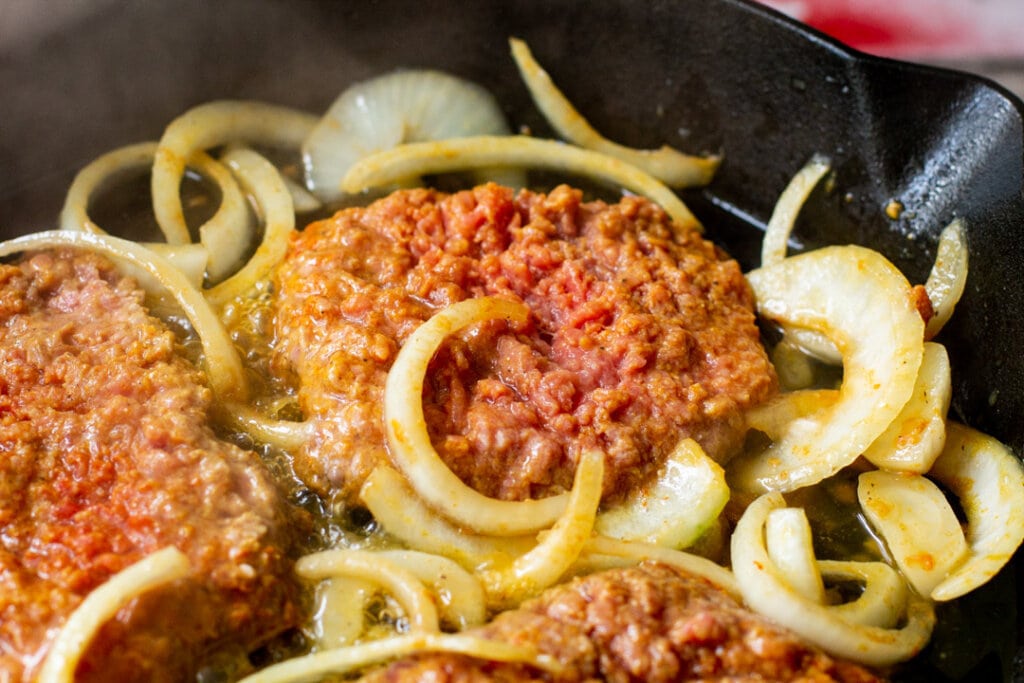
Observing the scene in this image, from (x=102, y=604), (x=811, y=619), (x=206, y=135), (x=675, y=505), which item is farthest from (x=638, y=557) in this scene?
(x=206, y=135)

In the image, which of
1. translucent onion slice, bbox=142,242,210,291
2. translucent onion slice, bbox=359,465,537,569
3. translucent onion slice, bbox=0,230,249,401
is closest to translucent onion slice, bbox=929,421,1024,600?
translucent onion slice, bbox=359,465,537,569

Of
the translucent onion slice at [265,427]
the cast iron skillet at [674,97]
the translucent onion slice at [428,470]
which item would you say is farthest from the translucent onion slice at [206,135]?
the translucent onion slice at [428,470]

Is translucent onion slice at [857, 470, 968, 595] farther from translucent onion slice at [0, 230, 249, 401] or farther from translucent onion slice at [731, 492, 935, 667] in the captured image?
translucent onion slice at [0, 230, 249, 401]

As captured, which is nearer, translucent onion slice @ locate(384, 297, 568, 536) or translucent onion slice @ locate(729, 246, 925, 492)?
translucent onion slice @ locate(384, 297, 568, 536)

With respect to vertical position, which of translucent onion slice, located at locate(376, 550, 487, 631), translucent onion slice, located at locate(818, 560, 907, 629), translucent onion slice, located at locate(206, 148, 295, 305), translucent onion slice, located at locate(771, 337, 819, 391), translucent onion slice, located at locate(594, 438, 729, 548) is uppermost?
translucent onion slice, located at locate(206, 148, 295, 305)

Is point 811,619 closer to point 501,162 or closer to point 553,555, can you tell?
point 553,555

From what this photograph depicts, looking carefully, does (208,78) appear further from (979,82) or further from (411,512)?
(979,82)
